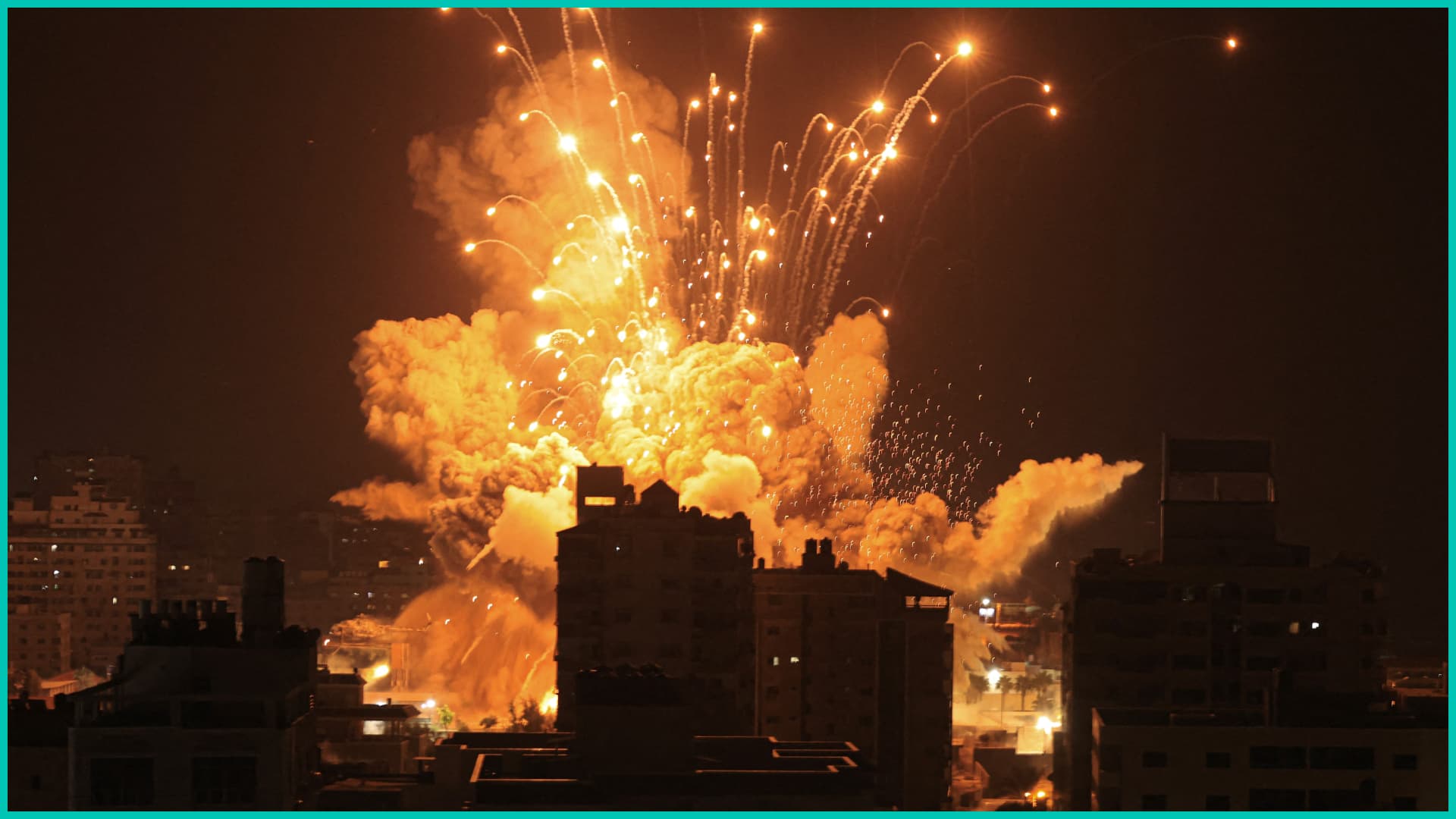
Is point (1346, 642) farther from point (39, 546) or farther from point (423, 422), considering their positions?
point (39, 546)

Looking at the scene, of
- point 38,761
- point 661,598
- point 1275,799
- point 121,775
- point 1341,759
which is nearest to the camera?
point 121,775

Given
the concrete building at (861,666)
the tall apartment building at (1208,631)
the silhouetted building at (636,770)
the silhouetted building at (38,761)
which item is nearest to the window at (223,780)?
the silhouetted building at (636,770)

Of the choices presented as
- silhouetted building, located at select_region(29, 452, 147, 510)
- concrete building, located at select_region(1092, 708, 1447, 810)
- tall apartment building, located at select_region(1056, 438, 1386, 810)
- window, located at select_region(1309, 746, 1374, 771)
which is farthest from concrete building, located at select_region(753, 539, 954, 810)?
silhouetted building, located at select_region(29, 452, 147, 510)

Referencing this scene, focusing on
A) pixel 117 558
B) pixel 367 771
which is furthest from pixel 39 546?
pixel 367 771

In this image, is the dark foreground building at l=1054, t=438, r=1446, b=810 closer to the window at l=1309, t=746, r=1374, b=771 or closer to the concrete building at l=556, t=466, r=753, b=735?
the window at l=1309, t=746, r=1374, b=771

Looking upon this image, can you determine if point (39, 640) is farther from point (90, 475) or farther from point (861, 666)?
point (861, 666)

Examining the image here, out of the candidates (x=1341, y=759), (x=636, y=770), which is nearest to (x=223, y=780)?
(x=636, y=770)
